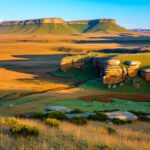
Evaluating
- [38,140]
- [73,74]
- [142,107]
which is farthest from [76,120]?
[73,74]

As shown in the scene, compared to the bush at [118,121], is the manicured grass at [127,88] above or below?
below

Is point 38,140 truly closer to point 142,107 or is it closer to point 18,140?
point 18,140

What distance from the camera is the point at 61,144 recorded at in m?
13.6

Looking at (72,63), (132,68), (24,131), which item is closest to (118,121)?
(24,131)

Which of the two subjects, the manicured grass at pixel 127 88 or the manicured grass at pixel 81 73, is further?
the manicured grass at pixel 81 73

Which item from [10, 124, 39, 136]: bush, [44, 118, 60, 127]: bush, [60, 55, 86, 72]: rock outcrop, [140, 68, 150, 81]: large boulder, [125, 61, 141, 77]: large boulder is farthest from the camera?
[60, 55, 86, 72]: rock outcrop

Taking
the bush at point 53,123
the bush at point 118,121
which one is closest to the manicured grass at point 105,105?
the bush at point 118,121

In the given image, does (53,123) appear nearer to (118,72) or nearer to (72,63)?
(118,72)

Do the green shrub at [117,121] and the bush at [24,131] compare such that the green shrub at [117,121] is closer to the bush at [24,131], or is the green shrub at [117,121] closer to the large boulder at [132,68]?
the bush at [24,131]

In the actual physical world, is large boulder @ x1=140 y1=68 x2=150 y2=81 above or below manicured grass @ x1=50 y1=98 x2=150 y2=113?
above

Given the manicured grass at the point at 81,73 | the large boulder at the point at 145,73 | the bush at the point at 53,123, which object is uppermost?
the bush at the point at 53,123

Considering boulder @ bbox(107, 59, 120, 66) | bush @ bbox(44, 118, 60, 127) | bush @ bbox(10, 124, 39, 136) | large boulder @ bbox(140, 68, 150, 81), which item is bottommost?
large boulder @ bbox(140, 68, 150, 81)

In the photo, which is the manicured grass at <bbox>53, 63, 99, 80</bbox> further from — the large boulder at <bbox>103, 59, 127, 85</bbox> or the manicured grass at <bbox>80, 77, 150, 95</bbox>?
the manicured grass at <bbox>80, 77, 150, 95</bbox>

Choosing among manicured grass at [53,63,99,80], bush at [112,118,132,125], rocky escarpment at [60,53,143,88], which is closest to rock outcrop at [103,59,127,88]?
rocky escarpment at [60,53,143,88]
